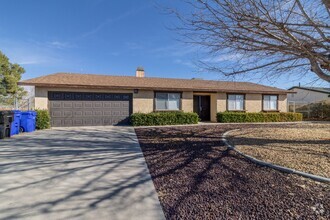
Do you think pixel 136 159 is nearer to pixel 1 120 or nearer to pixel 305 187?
pixel 305 187

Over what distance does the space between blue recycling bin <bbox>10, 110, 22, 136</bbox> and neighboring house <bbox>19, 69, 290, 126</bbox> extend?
281cm

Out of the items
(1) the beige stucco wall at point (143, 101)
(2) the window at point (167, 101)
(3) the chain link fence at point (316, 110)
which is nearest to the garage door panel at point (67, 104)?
(1) the beige stucco wall at point (143, 101)

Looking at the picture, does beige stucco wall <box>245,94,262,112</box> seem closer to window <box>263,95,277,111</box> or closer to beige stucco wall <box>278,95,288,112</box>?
window <box>263,95,277,111</box>

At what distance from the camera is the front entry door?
17938mm

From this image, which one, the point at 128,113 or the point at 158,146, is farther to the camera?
the point at 128,113

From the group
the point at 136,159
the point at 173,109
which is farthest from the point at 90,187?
the point at 173,109

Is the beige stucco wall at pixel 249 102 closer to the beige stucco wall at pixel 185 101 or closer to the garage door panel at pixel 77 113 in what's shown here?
the beige stucco wall at pixel 185 101

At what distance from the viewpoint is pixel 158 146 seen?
7.10 meters

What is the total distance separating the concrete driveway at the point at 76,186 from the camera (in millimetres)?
2861

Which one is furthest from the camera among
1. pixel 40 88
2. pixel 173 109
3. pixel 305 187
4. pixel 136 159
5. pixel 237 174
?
pixel 173 109

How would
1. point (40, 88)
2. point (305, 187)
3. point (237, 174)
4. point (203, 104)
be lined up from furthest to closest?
1. point (203, 104)
2. point (40, 88)
3. point (237, 174)
4. point (305, 187)

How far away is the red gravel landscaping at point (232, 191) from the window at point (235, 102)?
12.7m

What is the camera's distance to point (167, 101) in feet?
51.3

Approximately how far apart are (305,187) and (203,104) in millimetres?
14775
